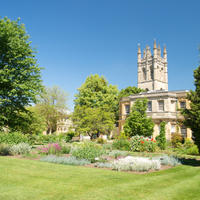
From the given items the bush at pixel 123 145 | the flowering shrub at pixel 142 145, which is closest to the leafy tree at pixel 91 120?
the bush at pixel 123 145

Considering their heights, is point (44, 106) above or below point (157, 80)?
below

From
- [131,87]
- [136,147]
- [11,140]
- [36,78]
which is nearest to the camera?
[36,78]

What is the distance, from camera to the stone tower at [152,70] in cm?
8019

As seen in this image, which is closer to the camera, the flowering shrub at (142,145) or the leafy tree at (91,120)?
the flowering shrub at (142,145)

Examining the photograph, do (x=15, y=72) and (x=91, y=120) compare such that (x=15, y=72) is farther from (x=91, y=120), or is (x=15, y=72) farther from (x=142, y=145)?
(x=91, y=120)

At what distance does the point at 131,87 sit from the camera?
5366cm

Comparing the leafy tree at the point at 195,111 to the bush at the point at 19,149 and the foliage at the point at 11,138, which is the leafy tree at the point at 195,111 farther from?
the foliage at the point at 11,138

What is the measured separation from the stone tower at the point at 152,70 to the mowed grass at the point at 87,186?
74.0 meters

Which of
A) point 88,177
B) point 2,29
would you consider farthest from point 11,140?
point 88,177

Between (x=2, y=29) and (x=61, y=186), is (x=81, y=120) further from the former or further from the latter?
(x=61, y=186)

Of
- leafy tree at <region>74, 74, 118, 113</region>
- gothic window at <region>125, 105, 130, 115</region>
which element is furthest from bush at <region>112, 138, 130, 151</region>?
leafy tree at <region>74, 74, 118, 113</region>

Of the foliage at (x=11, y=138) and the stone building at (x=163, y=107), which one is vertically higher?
the stone building at (x=163, y=107)

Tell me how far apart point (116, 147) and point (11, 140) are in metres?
11.1

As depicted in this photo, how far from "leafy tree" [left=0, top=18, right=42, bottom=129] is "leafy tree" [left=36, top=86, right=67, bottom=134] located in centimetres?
2903
